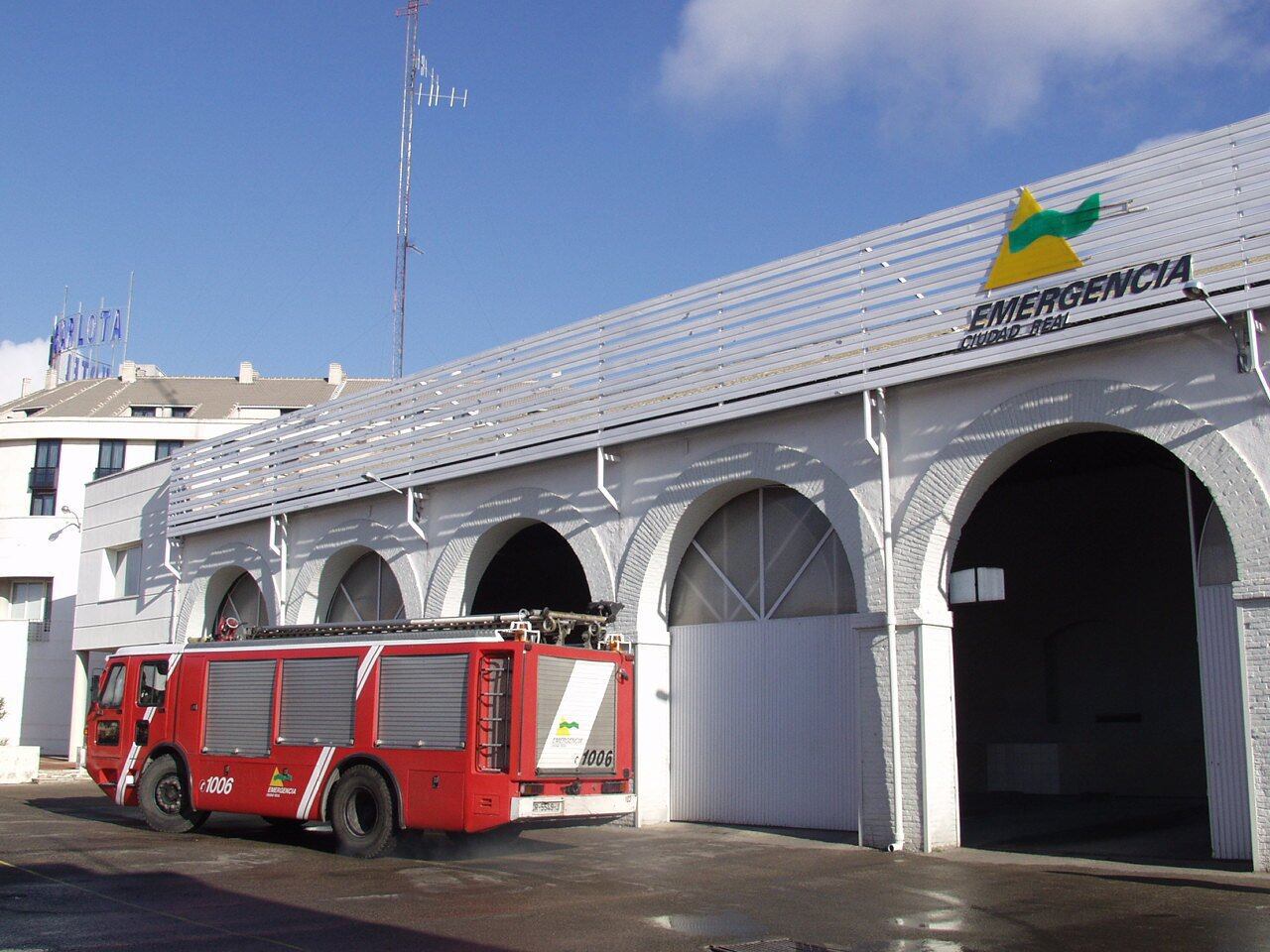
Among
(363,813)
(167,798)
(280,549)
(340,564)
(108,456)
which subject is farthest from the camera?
(108,456)

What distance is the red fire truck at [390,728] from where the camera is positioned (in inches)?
531

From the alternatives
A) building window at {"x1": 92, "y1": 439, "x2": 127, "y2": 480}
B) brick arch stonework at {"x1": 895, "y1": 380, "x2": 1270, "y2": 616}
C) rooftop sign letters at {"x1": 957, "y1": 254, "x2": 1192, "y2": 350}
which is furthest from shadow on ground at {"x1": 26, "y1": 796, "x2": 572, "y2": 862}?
building window at {"x1": 92, "y1": 439, "x2": 127, "y2": 480}

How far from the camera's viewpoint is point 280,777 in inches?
604

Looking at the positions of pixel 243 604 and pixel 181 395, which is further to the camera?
pixel 181 395

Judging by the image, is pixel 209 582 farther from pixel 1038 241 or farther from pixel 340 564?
pixel 1038 241

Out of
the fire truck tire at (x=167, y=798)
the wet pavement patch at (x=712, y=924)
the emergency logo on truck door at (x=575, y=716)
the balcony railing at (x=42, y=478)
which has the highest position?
the balcony railing at (x=42, y=478)

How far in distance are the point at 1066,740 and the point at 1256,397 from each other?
12.4m

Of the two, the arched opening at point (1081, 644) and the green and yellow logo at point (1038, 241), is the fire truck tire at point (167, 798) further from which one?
the arched opening at point (1081, 644)

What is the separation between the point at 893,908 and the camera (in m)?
10.3

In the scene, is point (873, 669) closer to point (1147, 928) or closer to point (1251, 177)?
point (1147, 928)

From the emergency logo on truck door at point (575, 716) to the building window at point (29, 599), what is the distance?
38.3 metres

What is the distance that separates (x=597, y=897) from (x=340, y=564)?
563 inches

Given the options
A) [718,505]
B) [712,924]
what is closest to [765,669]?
[718,505]

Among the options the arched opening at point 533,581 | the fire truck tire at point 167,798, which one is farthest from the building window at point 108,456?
the fire truck tire at point 167,798
